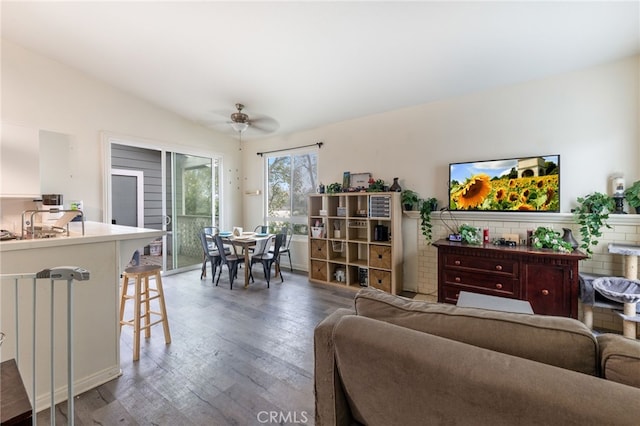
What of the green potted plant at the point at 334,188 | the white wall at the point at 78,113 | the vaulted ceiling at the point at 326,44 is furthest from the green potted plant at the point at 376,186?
the white wall at the point at 78,113

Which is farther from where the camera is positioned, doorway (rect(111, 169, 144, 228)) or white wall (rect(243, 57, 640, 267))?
doorway (rect(111, 169, 144, 228))

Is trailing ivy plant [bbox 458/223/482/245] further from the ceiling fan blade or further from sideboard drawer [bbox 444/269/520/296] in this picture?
the ceiling fan blade

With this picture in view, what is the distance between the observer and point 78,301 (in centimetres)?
196

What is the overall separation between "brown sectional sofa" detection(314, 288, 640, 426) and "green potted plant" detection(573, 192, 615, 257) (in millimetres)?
2611

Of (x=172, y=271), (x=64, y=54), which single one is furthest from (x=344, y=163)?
(x=64, y=54)

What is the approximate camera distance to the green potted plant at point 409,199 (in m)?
3.88

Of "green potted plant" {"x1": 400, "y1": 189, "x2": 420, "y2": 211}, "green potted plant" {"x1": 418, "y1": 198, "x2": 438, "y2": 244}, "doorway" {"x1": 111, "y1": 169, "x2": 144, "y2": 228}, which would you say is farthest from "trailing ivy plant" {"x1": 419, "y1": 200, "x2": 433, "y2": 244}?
"doorway" {"x1": 111, "y1": 169, "x2": 144, "y2": 228}

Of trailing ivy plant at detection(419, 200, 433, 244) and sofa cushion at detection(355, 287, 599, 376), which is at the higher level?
trailing ivy plant at detection(419, 200, 433, 244)

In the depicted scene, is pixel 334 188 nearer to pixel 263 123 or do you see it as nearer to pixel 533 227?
pixel 263 123

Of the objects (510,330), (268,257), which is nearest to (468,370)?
(510,330)

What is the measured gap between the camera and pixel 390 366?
94 centimetres

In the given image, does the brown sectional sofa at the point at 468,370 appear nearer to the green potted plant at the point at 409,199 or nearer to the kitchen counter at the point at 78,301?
the kitchen counter at the point at 78,301

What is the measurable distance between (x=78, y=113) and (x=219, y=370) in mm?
4031

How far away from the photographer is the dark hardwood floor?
1771mm
